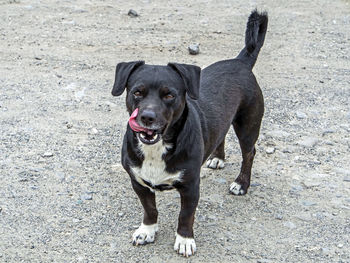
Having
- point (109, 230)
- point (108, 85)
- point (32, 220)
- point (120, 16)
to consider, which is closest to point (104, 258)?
point (109, 230)

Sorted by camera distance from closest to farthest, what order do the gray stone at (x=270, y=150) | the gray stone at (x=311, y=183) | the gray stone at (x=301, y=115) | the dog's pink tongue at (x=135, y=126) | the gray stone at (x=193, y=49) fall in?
the dog's pink tongue at (x=135, y=126)
the gray stone at (x=311, y=183)
the gray stone at (x=270, y=150)
the gray stone at (x=301, y=115)
the gray stone at (x=193, y=49)

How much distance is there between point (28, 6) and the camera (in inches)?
368

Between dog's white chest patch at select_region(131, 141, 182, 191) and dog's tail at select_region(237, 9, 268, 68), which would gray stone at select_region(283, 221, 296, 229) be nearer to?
dog's white chest patch at select_region(131, 141, 182, 191)

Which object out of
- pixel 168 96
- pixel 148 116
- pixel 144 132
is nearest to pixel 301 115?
pixel 168 96

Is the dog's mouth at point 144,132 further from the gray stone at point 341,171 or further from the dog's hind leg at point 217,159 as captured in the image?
the gray stone at point 341,171

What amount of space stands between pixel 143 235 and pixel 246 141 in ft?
4.36

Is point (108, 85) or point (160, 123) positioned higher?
point (160, 123)

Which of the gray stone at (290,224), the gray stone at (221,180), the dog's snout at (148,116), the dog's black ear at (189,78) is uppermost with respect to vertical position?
the dog's black ear at (189,78)

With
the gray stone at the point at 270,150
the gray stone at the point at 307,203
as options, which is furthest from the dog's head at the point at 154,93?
the gray stone at the point at 270,150

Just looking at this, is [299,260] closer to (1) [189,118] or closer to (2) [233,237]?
(2) [233,237]

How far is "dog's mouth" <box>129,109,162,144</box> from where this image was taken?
3734mm

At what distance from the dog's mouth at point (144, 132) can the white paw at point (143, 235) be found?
899 millimetres

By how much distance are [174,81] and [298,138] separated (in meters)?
2.54

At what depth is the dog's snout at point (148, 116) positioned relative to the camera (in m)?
3.63
